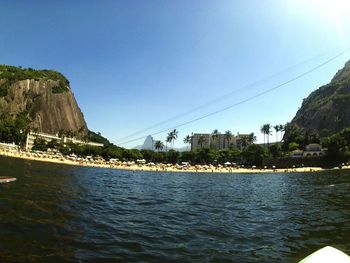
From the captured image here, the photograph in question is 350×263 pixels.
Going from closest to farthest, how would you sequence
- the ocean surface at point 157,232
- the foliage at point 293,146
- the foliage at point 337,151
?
the ocean surface at point 157,232, the foliage at point 337,151, the foliage at point 293,146

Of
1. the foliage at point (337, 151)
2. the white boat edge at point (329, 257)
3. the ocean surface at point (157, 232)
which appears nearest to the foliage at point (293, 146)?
the foliage at point (337, 151)

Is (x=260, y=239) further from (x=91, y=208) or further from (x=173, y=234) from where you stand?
(x=91, y=208)

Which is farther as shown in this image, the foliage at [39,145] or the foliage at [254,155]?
the foliage at [39,145]

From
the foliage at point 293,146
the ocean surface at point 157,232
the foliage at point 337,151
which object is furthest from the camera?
the foliage at point 293,146

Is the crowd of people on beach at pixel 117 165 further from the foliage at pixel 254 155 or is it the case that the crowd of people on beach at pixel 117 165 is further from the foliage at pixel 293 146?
the foliage at pixel 293 146

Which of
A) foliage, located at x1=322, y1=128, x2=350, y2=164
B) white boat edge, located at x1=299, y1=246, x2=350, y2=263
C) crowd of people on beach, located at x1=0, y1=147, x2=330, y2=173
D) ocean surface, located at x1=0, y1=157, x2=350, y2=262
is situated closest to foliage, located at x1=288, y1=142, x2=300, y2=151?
foliage, located at x1=322, y1=128, x2=350, y2=164

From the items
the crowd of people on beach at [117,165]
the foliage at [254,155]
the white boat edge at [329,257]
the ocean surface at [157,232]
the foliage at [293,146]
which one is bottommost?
the ocean surface at [157,232]

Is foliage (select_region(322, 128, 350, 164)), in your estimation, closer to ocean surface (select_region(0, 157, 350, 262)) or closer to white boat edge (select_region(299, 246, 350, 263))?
ocean surface (select_region(0, 157, 350, 262))

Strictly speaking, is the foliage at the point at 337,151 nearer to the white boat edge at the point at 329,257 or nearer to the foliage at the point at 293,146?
the foliage at the point at 293,146

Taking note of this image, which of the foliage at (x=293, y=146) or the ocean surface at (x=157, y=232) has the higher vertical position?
the foliage at (x=293, y=146)

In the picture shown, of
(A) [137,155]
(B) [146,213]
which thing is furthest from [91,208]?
(A) [137,155]

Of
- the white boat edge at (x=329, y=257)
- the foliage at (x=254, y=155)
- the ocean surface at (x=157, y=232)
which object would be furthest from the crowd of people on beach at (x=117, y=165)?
the white boat edge at (x=329, y=257)

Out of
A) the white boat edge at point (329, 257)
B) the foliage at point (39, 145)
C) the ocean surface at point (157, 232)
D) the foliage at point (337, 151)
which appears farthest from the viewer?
the foliage at point (39, 145)

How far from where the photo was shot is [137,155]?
17112 cm
